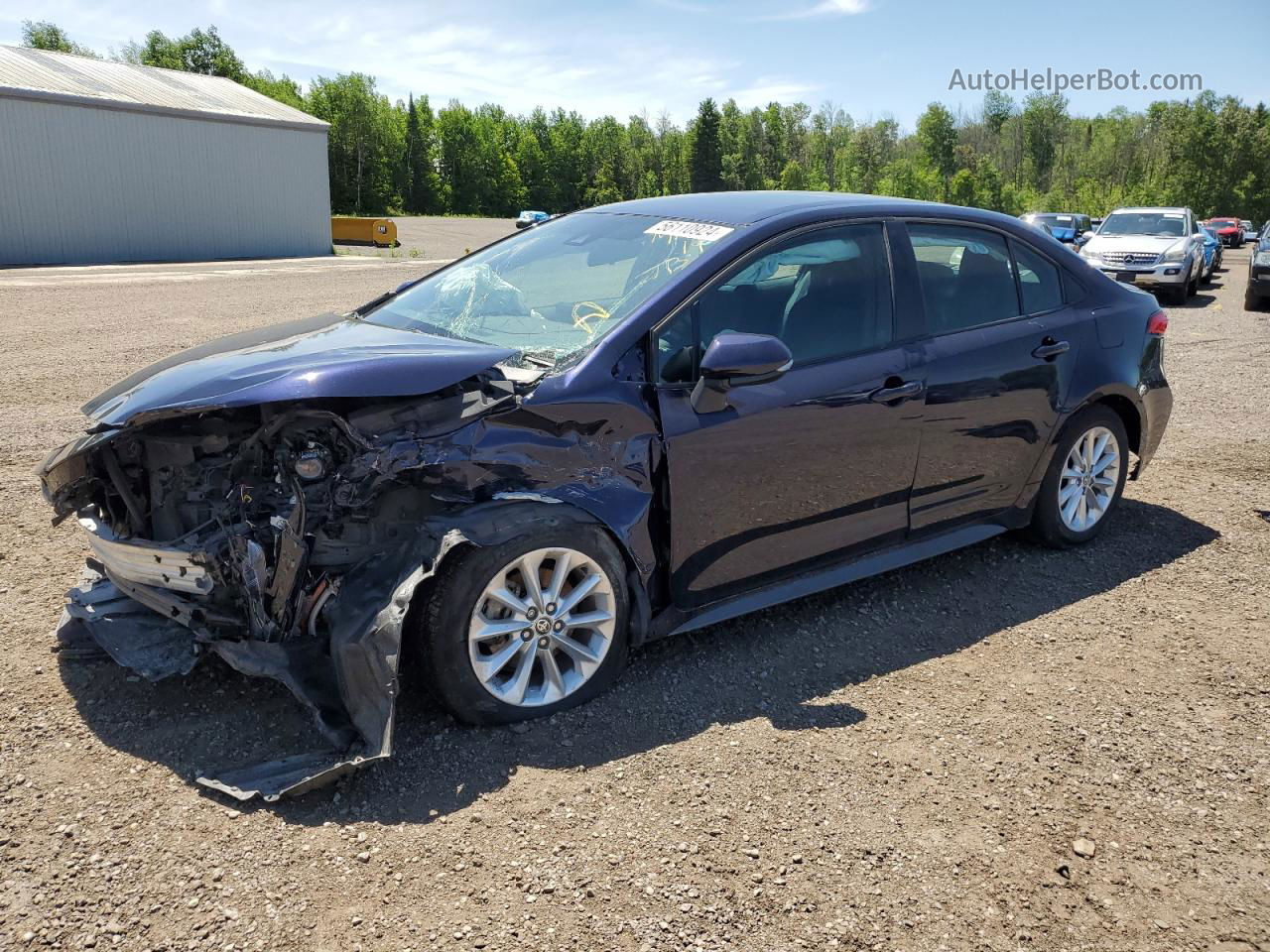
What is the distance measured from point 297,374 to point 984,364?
2.93 m

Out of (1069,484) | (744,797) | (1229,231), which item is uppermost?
(1229,231)

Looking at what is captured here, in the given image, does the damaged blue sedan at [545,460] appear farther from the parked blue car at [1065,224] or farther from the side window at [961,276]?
the parked blue car at [1065,224]

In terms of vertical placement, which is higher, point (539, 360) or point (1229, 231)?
point (1229, 231)

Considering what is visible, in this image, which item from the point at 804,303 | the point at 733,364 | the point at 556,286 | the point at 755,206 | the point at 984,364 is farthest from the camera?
the point at 984,364

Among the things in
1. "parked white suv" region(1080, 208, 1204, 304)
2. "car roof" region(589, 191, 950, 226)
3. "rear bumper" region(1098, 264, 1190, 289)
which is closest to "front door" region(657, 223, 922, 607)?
"car roof" region(589, 191, 950, 226)

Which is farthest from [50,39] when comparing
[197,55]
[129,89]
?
[129,89]

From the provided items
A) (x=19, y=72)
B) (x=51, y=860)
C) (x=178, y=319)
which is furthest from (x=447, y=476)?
(x=19, y=72)

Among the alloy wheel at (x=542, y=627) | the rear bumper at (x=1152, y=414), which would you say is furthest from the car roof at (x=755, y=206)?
the alloy wheel at (x=542, y=627)

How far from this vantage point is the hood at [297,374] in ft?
9.95

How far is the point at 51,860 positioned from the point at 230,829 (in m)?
0.45

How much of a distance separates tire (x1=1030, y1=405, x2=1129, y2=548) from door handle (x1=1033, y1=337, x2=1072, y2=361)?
379 mm

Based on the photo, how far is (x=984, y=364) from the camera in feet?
14.1

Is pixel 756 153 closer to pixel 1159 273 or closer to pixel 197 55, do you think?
pixel 197 55

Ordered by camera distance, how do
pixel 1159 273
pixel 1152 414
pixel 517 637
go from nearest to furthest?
pixel 517 637 → pixel 1152 414 → pixel 1159 273
